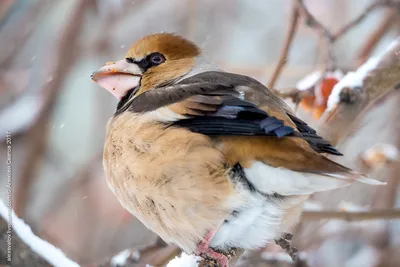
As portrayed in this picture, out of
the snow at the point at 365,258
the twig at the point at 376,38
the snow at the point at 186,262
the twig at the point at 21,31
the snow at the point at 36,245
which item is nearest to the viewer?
the snow at the point at 36,245

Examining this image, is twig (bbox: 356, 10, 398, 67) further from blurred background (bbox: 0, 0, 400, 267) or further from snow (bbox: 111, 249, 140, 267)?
snow (bbox: 111, 249, 140, 267)

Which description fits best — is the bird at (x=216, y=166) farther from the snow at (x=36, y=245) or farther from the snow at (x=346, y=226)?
the snow at (x=346, y=226)

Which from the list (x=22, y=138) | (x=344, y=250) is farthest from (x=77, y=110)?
(x=344, y=250)

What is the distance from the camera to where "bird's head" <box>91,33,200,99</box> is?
2887mm

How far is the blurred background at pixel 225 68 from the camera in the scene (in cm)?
301

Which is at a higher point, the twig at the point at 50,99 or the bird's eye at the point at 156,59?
the bird's eye at the point at 156,59

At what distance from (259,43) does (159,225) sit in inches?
211

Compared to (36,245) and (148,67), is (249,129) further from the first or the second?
(148,67)

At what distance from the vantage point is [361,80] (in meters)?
2.88

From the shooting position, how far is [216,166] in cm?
→ 210

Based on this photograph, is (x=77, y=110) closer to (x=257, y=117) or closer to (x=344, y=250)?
(x=344, y=250)

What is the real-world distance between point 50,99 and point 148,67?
0.97 metres

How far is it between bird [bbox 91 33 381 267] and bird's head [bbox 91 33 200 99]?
0.43 metres

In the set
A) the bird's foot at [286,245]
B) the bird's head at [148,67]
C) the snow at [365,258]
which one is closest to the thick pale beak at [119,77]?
the bird's head at [148,67]
